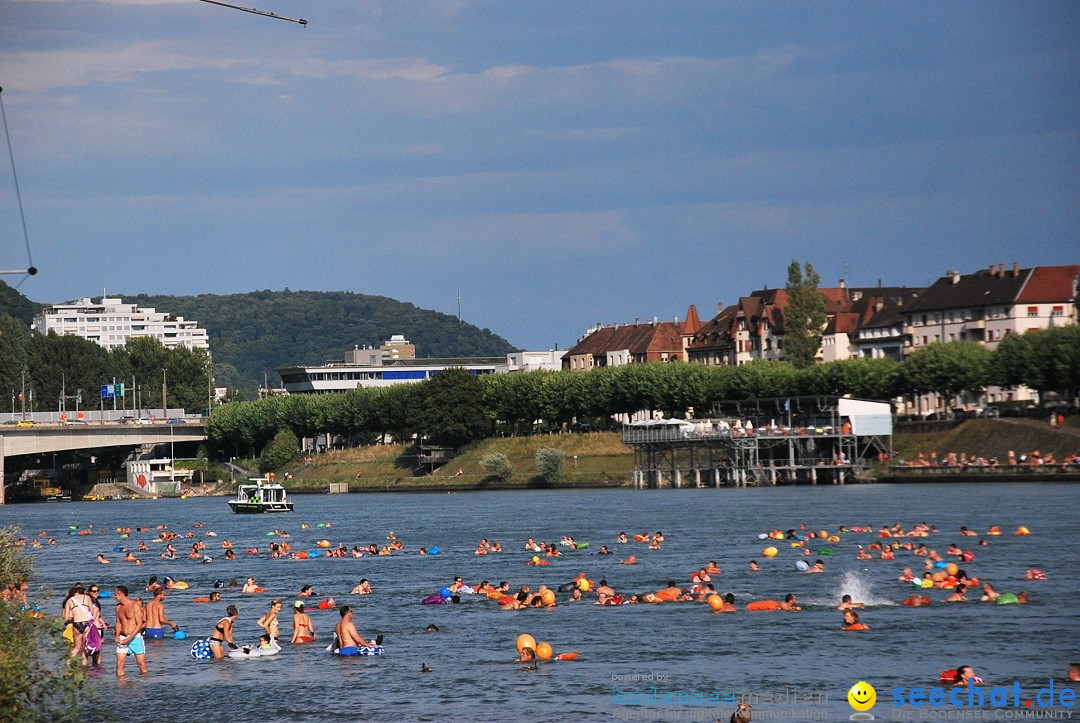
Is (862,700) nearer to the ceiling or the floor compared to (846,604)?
nearer to the floor

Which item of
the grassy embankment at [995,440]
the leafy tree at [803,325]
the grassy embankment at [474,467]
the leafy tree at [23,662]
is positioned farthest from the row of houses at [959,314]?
the leafy tree at [23,662]

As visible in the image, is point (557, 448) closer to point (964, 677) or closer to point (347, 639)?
point (347, 639)

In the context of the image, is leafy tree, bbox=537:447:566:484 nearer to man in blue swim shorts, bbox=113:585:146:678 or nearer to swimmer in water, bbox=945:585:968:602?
swimmer in water, bbox=945:585:968:602

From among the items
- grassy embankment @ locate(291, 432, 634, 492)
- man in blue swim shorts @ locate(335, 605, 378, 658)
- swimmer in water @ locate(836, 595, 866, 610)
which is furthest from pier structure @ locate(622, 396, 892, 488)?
man in blue swim shorts @ locate(335, 605, 378, 658)

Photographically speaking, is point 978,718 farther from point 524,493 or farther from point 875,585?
point 524,493

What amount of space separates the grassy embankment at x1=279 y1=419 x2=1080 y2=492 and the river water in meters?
29.2

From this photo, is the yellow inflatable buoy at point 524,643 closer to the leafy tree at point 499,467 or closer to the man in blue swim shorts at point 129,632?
the man in blue swim shorts at point 129,632

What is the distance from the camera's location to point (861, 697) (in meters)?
35.8

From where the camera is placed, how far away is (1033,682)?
38.2 m

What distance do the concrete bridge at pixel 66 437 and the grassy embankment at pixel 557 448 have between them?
22.2m

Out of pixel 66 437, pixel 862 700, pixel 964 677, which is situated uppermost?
pixel 66 437

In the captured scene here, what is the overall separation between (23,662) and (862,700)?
2047cm

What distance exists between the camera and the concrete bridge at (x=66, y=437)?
564 ft

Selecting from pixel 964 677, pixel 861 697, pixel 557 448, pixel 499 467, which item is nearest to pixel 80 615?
pixel 861 697
